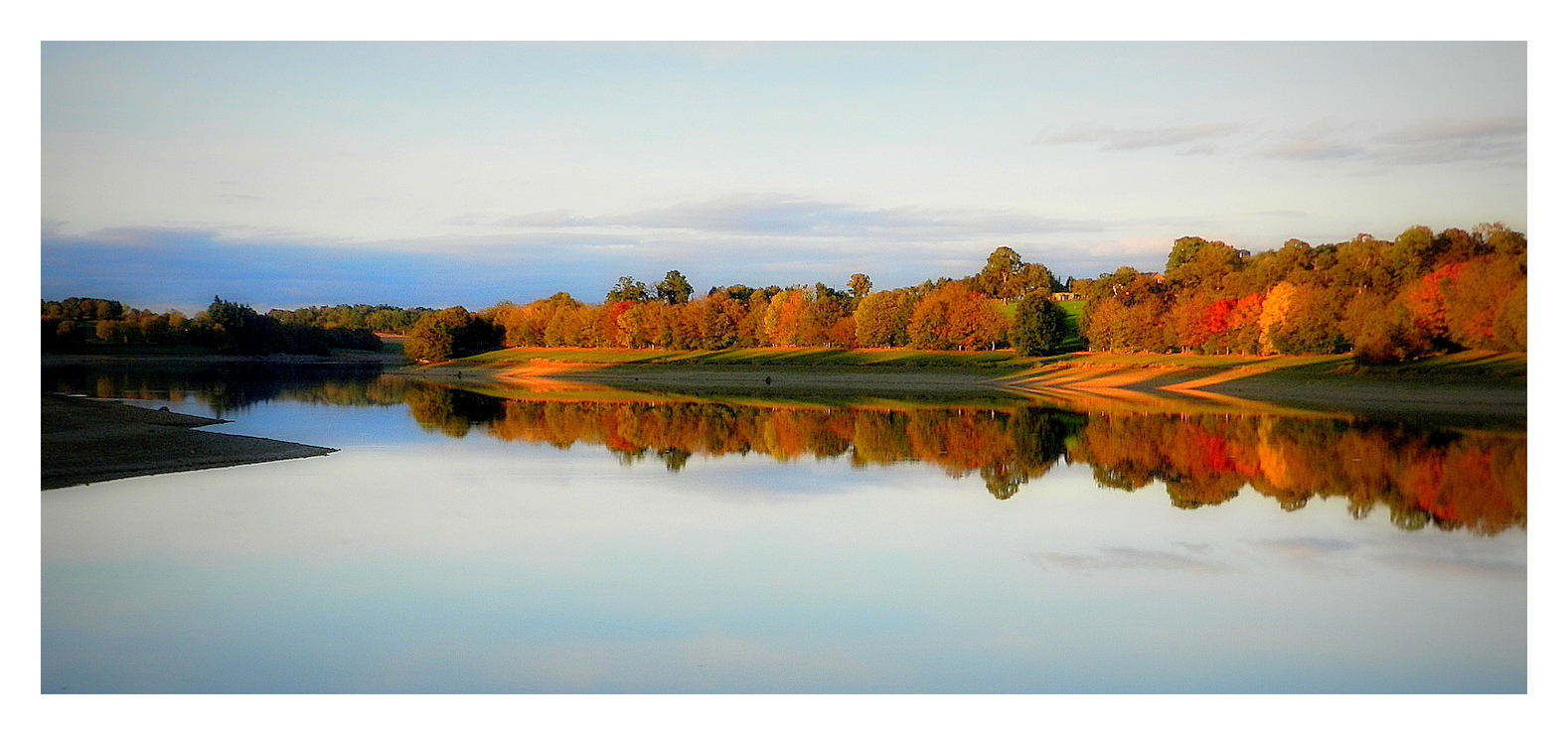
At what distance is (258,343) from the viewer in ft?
372

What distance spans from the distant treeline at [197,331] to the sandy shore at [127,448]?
30.5m

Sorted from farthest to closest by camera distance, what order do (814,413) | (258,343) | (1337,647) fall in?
(258,343) < (814,413) < (1337,647)

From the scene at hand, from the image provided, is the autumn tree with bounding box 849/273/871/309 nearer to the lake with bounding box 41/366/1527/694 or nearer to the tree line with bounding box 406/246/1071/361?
the tree line with bounding box 406/246/1071/361

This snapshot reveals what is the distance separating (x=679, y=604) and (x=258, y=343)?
115m

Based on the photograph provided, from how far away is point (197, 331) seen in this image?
103m

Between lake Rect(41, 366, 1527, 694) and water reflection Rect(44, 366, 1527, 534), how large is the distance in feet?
0.69

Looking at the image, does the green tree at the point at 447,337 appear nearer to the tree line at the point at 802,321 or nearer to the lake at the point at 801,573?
the tree line at the point at 802,321

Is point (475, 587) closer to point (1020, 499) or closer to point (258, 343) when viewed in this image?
point (1020, 499)

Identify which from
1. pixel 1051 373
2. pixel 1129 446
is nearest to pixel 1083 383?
pixel 1051 373

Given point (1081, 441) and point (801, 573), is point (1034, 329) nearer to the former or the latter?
point (1081, 441)

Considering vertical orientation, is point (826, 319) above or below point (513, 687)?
above

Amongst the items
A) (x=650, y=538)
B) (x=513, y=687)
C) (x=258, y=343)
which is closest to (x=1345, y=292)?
(x=650, y=538)

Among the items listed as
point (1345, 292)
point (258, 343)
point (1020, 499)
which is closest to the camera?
point (1020, 499)

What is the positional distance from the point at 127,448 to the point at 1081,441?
2150 centimetres
